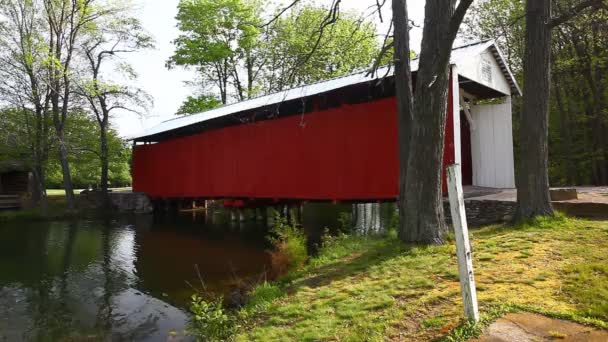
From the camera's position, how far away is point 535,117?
6105mm

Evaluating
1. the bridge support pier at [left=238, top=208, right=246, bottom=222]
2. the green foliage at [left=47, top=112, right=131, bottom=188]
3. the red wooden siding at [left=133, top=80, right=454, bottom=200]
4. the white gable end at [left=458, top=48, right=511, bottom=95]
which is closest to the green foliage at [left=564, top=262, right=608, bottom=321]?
the red wooden siding at [left=133, top=80, right=454, bottom=200]

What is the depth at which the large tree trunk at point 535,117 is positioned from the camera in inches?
234

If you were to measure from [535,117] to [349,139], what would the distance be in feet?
12.5

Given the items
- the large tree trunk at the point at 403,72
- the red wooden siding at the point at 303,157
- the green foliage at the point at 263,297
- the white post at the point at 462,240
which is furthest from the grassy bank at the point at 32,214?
the white post at the point at 462,240

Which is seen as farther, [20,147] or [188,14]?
[188,14]

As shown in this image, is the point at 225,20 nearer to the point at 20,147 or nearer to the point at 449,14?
the point at 20,147

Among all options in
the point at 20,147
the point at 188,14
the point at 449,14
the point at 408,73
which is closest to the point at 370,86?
the point at 408,73

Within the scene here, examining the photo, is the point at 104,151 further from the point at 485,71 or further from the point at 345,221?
the point at 485,71

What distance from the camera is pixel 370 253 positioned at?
5473mm

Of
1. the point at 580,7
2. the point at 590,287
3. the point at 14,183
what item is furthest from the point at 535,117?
the point at 14,183

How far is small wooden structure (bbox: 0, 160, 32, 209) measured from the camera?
58.1ft

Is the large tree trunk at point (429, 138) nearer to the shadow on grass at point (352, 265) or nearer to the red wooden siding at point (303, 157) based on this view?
the shadow on grass at point (352, 265)

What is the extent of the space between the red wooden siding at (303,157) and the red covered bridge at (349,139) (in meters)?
0.02

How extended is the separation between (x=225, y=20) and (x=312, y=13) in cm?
519
